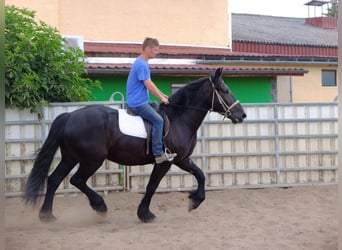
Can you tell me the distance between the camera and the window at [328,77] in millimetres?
22469

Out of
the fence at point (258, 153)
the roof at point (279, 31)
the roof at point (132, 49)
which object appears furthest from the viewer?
the roof at point (279, 31)

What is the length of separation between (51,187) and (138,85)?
1.84m

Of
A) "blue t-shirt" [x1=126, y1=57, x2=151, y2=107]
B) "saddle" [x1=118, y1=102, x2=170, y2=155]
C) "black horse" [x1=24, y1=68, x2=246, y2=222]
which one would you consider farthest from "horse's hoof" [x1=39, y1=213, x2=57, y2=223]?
"blue t-shirt" [x1=126, y1=57, x2=151, y2=107]

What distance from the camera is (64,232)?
6449mm

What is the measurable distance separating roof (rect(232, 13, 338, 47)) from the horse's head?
18.7 m

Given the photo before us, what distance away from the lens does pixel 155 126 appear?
22.8 feet

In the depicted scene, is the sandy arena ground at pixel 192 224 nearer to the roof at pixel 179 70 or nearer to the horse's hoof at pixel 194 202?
the horse's hoof at pixel 194 202

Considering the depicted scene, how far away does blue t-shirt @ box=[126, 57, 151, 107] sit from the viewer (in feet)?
22.7

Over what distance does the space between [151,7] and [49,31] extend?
10.1 m

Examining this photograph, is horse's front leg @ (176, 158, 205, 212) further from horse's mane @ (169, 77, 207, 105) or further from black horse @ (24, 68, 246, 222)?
horse's mane @ (169, 77, 207, 105)

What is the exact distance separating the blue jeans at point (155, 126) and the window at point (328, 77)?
16.9m

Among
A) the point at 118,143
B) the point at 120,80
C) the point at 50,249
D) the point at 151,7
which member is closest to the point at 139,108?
the point at 118,143

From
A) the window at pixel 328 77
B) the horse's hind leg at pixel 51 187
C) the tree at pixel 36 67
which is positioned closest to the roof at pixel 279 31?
the window at pixel 328 77

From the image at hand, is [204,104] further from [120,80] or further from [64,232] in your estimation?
[120,80]
